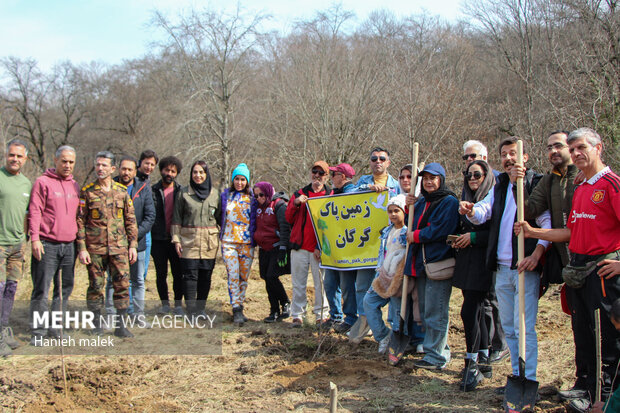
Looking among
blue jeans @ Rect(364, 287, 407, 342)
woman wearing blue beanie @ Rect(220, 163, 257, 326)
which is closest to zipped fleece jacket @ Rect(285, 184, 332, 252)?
woman wearing blue beanie @ Rect(220, 163, 257, 326)

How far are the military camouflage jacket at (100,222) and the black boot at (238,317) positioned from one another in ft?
5.96

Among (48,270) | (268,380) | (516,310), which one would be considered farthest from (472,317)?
(48,270)

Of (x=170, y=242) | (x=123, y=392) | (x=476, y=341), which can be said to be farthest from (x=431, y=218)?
(x=170, y=242)

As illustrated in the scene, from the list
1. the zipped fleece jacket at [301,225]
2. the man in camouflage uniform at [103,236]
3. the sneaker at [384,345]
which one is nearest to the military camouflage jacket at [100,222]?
the man in camouflage uniform at [103,236]

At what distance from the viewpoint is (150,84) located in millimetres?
33469

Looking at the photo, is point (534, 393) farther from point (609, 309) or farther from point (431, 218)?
point (431, 218)

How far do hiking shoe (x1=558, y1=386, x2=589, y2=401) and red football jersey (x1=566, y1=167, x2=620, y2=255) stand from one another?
1249mm

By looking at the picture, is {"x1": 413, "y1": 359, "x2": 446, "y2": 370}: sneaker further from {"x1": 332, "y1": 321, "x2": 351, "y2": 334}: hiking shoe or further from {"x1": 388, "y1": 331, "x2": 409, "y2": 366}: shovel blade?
{"x1": 332, "y1": 321, "x2": 351, "y2": 334}: hiking shoe

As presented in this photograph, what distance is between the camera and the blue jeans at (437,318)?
5102 millimetres

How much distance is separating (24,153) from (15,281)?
1513 millimetres

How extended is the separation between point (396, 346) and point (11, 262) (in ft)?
14.7

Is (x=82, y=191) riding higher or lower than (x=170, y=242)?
higher

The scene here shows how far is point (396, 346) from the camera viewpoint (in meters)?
5.30

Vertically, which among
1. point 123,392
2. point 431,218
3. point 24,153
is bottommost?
point 123,392
